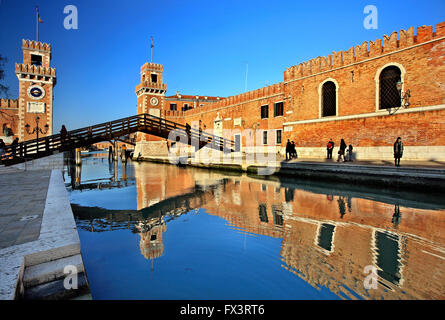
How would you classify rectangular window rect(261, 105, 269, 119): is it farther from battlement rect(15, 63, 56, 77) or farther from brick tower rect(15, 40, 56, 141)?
battlement rect(15, 63, 56, 77)

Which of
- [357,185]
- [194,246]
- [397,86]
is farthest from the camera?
[397,86]

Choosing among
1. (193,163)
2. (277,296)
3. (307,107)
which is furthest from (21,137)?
(277,296)

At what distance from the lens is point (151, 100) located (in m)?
32.7

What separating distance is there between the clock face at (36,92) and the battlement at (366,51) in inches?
976

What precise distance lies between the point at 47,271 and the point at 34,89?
30.7 m

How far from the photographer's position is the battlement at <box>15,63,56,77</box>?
24969 millimetres

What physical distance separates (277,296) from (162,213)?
13.9 ft

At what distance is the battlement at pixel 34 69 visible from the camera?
25.0m

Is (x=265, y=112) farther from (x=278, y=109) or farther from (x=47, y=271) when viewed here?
(x=47, y=271)

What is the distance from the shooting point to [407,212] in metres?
6.18

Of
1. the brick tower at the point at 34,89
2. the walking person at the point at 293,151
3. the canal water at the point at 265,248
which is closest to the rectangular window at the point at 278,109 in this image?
the walking person at the point at 293,151

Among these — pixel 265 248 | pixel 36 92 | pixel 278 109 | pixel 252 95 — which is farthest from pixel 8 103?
pixel 265 248

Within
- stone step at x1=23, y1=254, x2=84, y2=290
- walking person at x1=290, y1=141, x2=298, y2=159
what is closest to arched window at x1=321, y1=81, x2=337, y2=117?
walking person at x1=290, y1=141, x2=298, y2=159
